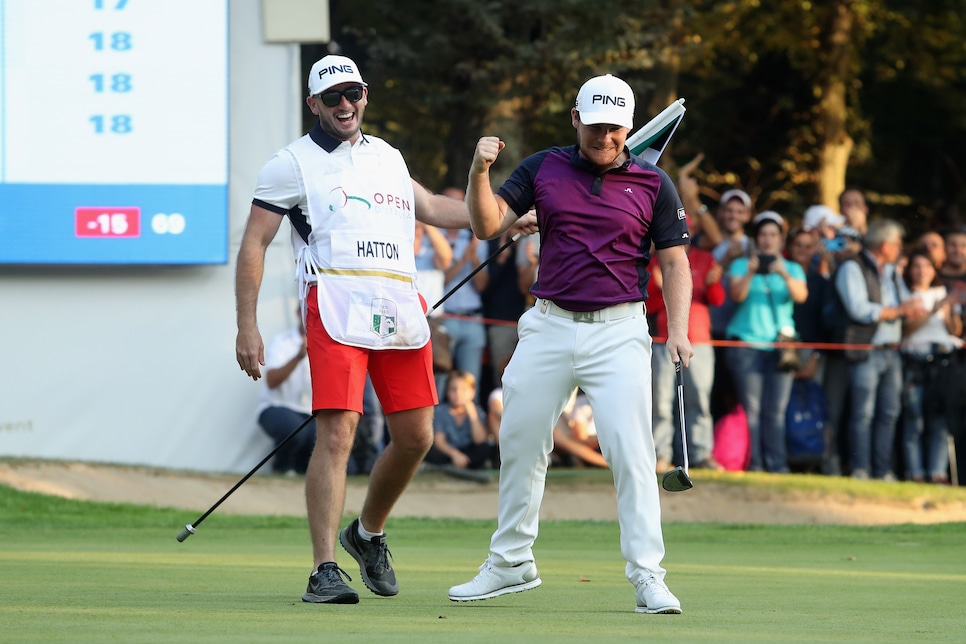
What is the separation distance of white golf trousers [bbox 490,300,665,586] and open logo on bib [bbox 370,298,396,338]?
0.62 m

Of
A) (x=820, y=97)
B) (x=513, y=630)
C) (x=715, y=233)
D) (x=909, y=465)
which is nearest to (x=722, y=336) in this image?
(x=715, y=233)

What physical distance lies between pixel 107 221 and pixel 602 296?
7987 millimetres

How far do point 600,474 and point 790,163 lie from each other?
15442mm

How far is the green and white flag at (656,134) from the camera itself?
716 cm

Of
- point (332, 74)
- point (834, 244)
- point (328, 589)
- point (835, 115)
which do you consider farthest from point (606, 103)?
point (835, 115)

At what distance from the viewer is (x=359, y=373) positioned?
6.90 meters

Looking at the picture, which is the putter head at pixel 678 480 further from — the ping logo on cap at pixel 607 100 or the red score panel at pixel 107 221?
the red score panel at pixel 107 221

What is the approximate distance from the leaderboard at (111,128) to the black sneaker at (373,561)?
22.3 ft

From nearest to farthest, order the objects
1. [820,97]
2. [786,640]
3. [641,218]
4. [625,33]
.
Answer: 1. [786,640]
2. [641,218]
3. [625,33]
4. [820,97]

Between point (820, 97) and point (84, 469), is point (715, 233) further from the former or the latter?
point (820, 97)

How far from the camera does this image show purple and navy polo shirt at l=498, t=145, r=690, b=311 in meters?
6.39

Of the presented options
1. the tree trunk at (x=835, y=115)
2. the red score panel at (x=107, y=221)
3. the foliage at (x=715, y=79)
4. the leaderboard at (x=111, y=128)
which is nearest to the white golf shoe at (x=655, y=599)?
the leaderboard at (x=111, y=128)

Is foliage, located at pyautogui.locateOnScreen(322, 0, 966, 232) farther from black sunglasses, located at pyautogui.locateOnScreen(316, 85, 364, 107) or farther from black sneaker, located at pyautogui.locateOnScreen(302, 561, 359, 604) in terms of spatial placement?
black sneaker, located at pyautogui.locateOnScreen(302, 561, 359, 604)

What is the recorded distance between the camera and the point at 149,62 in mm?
13484
